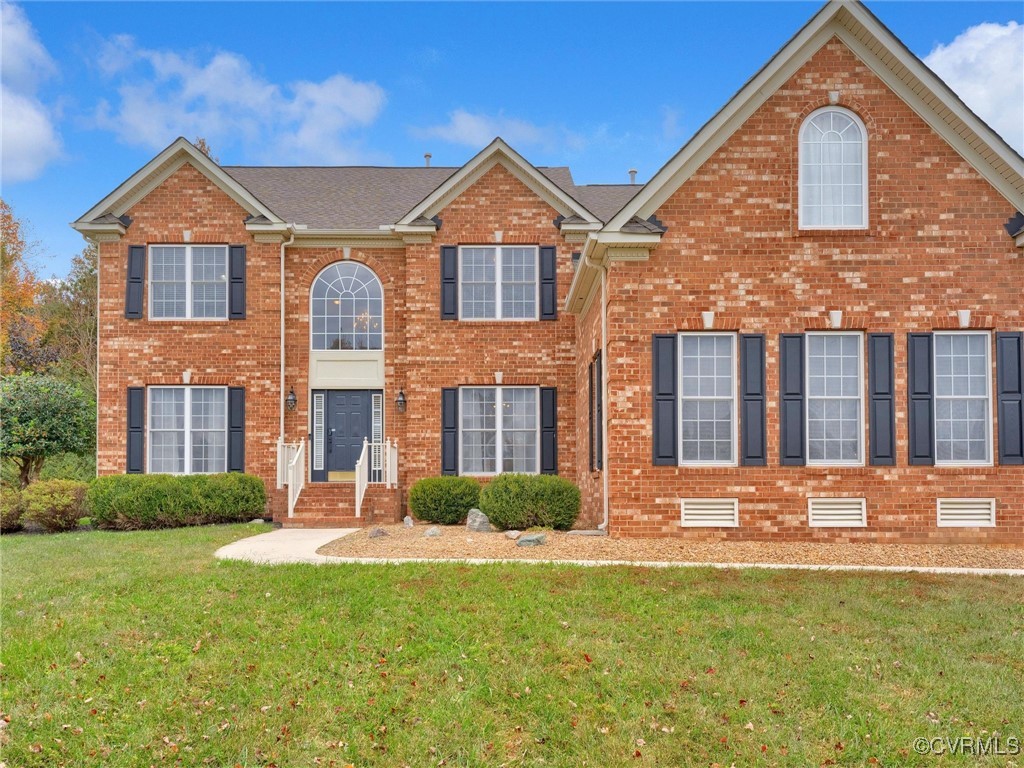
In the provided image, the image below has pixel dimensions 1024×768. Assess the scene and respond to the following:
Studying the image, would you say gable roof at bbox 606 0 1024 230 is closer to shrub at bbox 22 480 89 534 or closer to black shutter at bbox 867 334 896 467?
black shutter at bbox 867 334 896 467

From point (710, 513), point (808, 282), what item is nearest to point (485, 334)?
point (710, 513)

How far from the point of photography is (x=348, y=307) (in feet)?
61.2

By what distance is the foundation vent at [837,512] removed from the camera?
492 inches

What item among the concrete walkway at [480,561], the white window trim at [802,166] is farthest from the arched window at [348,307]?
the white window trim at [802,166]

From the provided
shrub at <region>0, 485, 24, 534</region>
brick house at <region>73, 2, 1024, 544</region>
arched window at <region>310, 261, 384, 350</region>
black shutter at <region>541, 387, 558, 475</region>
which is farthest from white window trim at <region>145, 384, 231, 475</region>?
brick house at <region>73, 2, 1024, 544</region>

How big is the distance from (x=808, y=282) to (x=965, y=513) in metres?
3.94

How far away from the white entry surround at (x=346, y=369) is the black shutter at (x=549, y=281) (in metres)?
3.60

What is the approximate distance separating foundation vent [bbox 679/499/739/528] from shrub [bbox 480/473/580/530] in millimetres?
1969

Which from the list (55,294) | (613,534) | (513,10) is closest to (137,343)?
(513,10)

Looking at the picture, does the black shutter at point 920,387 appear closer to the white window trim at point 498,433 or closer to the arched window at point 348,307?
the white window trim at point 498,433

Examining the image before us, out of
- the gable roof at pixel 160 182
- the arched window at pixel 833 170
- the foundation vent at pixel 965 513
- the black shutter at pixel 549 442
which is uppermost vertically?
the gable roof at pixel 160 182

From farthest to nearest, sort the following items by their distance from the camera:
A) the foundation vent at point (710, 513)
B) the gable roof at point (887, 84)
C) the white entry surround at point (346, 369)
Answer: the white entry surround at point (346, 369) → the foundation vent at point (710, 513) → the gable roof at point (887, 84)

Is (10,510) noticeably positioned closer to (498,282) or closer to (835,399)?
(498,282)

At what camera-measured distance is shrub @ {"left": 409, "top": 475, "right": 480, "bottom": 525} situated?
1617 cm
